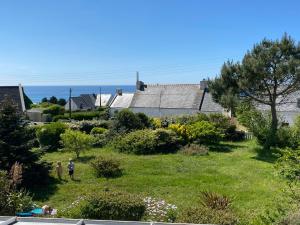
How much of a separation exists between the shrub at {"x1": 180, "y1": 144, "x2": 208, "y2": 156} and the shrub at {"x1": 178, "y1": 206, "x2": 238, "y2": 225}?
579 inches

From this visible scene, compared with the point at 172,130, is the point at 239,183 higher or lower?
lower

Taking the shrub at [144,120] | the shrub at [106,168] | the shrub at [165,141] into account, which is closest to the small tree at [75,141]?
the shrub at [106,168]

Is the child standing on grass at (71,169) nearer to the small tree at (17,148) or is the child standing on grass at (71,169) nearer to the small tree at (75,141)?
the small tree at (17,148)

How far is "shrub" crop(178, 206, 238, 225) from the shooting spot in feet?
34.5

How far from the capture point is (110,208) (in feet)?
39.2

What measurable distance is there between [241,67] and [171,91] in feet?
85.8

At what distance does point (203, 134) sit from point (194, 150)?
2.42 metres

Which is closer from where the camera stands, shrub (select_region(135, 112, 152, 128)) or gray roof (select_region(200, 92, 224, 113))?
shrub (select_region(135, 112, 152, 128))

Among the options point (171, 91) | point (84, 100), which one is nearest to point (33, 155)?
point (171, 91)

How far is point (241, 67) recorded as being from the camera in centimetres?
2783

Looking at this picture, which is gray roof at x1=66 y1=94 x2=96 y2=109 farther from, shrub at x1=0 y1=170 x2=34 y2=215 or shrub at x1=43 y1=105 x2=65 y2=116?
shrub at x1=0 y1=170 x2=34 y2=215

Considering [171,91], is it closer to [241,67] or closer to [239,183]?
[241,67]

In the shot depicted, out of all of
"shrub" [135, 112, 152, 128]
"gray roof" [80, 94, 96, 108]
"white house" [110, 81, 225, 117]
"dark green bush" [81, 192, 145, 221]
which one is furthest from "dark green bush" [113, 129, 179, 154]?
"gray roof" [80, 94, 96, 108]

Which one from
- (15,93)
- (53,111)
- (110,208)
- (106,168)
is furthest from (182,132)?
(53,111)
